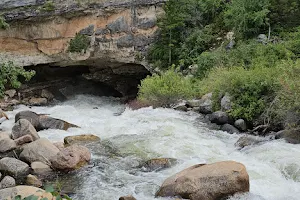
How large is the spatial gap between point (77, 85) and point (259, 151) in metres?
18.5

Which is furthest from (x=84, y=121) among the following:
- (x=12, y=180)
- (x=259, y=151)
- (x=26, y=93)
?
(x=26, y=93)

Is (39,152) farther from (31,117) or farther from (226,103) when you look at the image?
(226,103)

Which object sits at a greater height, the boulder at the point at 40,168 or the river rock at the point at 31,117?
the boulder at the point at 40,168

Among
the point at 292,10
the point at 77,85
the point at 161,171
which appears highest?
the point at 292,10

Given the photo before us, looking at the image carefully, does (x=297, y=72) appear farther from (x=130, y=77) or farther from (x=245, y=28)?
(x=130, y=77)

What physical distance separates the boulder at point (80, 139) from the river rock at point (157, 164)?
321 cm

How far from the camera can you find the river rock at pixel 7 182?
8977mm

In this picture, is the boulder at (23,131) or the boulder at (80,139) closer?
the boulder at (23,131)

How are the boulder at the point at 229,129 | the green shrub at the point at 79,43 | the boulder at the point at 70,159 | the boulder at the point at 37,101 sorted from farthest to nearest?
the boulder at the point at 37,101, the green shrub at the point at 79,43, the boulder at the point at 229,129, the boulder at the point at 70,159

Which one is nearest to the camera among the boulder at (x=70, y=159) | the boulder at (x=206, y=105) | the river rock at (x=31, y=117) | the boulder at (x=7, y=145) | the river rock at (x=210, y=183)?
the river rock at (x=210, y=183)

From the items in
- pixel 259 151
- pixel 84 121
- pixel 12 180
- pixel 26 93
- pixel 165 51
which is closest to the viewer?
pixel 12 180

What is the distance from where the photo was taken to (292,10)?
18.5m

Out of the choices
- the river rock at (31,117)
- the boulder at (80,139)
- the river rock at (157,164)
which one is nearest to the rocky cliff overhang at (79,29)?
the river rock at (31,117)

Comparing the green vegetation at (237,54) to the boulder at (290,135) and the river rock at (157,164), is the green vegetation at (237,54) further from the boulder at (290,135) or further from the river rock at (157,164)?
the river rock at (157,164)
